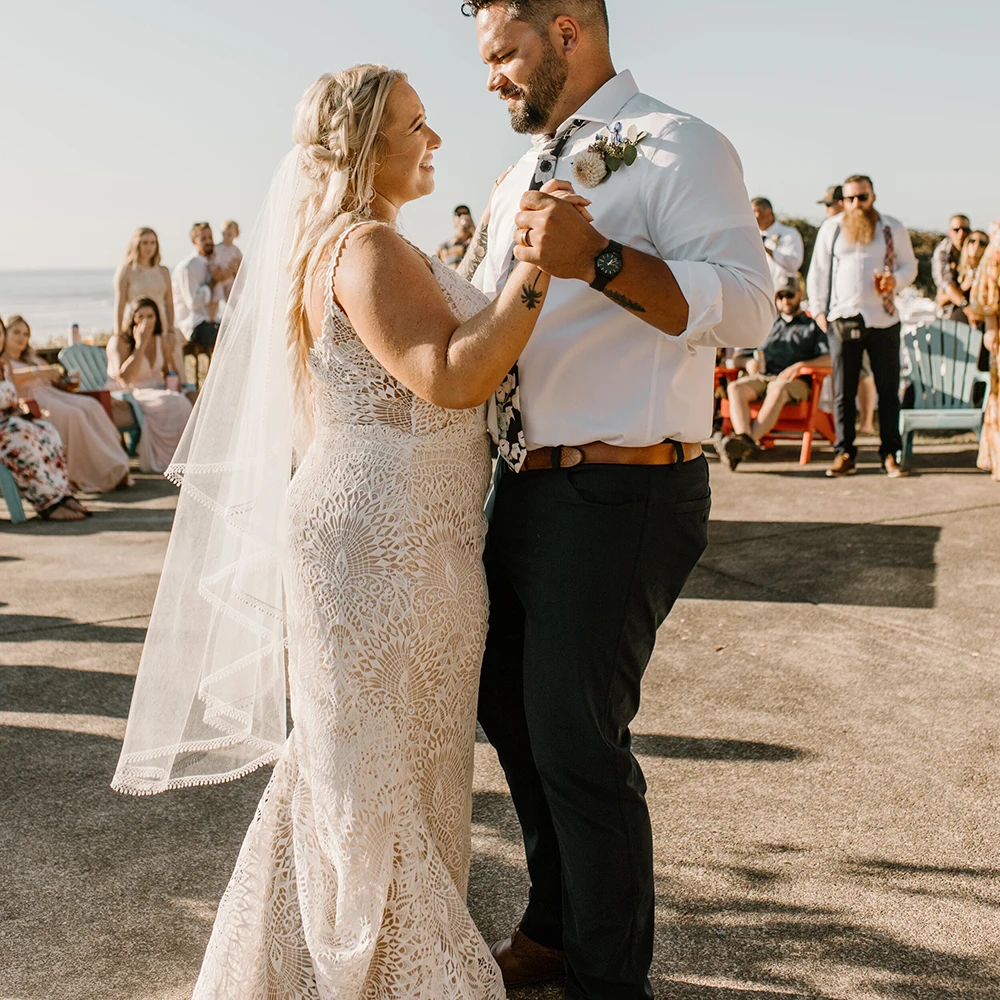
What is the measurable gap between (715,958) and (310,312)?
185 cm

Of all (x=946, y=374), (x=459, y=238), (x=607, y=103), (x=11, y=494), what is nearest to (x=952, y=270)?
(x=946, y=374)

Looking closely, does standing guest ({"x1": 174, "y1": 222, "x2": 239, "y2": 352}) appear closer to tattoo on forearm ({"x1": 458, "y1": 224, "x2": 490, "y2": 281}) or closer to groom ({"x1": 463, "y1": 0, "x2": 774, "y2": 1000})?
tattoo on forearm ({"x1": 458, "y1": 224, "x2": 490, "y2": 281})

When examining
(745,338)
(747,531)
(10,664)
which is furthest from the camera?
(747,531)

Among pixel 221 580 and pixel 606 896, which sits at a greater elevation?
pixel 221 580

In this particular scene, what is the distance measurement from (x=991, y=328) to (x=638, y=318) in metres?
8.10

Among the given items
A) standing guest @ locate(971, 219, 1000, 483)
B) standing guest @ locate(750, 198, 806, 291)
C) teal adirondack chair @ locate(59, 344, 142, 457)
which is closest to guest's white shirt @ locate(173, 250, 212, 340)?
teal adirondack chair @ locate(59, 344, 142, 457)

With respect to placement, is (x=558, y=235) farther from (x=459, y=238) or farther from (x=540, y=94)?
(x=459, y=238)

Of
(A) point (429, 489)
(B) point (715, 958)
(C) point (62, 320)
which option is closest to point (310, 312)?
(A) point (429, 489)

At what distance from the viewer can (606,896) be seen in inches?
96.6

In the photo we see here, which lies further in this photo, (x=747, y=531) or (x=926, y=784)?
(x=747, y=531)

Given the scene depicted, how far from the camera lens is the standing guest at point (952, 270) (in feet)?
40.8

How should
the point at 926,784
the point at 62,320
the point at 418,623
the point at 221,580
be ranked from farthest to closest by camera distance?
the point at 62,320
the point at 926,784
the point at 221,580
the point at 418,623

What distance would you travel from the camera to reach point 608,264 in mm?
2191

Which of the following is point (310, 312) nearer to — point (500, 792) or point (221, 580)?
point (221, 580)
